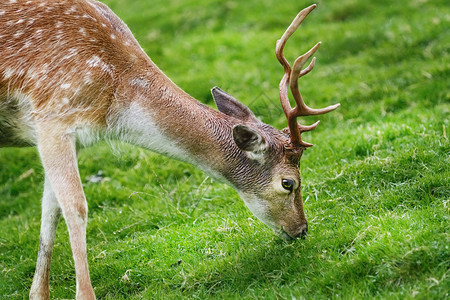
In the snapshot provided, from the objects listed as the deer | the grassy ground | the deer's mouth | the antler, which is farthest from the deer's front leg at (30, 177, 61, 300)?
the antler

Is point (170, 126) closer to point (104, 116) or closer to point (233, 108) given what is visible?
point (104, 116)

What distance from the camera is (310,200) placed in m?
6.29

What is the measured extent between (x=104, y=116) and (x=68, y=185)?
65 centimetres

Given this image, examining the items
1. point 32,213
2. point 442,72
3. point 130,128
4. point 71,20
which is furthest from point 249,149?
point 442,72

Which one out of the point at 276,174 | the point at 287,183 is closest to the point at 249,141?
the point at 276,174

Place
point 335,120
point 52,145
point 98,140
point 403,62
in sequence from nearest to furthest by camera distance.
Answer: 1. point 52,145
2. point 98,140
3. point 335,120
4. point 403,62

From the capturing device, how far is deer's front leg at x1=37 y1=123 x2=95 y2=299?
4.91 m

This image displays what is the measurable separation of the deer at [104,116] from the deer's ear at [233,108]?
6.0 inches

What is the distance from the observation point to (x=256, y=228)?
5.91 meters

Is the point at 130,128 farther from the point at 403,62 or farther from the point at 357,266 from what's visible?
the point at 403,62

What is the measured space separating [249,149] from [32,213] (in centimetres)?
315

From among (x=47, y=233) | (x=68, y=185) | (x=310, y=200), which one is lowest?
(x=310, y=200)

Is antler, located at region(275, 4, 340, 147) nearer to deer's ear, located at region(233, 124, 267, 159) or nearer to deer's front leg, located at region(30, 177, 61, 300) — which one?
deer's ear, located at region(233, 124, 267, 159)

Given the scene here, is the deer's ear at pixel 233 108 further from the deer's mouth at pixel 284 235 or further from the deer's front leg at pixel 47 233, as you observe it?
the deer's front leg at pixel 47 233
